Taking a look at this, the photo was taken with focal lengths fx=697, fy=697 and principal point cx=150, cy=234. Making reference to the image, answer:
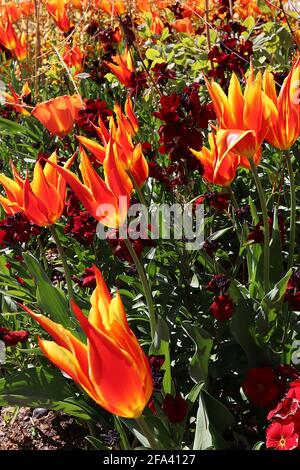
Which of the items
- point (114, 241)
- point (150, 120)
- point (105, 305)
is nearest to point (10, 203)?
point (114, 241)

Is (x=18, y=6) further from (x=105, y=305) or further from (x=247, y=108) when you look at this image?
(x=105, y=305)

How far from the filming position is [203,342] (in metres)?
1.61

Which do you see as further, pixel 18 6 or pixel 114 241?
pixel 18 6

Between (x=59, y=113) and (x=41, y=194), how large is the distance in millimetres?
718

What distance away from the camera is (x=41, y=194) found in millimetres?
1705

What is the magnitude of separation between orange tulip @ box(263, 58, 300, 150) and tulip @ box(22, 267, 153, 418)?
2.33ft

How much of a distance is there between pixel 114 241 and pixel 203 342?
0.35 m

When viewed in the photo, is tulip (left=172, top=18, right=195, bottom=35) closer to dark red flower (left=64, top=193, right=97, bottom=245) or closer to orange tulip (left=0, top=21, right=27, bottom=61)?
orange tulip (left=0, top=21, right=27, bottom=61)

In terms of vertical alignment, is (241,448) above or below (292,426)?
below

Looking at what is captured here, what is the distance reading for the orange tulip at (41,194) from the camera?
1677 mm

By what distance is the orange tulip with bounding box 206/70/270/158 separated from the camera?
4.94 feet

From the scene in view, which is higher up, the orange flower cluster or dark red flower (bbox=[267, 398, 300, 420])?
the orange flower cluster

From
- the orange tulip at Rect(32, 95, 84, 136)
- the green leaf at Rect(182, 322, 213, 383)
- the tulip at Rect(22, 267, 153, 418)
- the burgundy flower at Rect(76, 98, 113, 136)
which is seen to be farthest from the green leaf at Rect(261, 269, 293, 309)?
the orange tulip at Rect(32, 95, 84, 136)

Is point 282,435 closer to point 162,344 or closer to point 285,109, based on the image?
point 162,344
